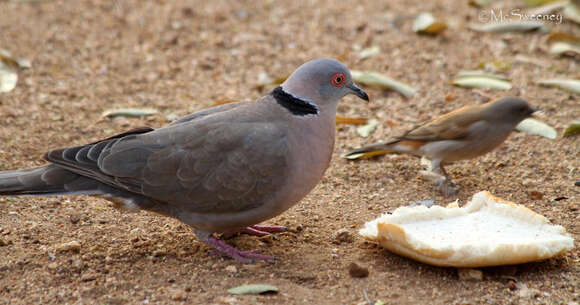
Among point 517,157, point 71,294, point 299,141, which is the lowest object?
point 71,294

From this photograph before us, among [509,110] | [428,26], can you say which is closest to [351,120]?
[509,110]

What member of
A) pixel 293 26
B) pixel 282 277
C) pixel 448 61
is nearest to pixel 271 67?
pixel 293 26

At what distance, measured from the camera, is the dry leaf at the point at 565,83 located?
6.84 metres

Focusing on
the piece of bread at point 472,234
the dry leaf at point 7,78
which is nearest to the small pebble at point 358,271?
the piece of bread at point 472,234

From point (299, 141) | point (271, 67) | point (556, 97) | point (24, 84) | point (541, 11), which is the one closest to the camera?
point (299, 141)

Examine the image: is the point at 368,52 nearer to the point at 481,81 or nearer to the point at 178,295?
the point at 481,81

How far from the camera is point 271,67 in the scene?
8.05 meters

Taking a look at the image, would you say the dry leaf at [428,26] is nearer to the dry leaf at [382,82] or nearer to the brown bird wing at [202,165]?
the dry leaf at [382,82]

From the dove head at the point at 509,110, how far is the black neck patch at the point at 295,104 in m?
1.74

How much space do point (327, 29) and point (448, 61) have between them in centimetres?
181

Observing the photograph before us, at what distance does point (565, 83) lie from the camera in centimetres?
692

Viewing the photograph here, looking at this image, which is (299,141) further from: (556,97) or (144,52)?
(144,52)

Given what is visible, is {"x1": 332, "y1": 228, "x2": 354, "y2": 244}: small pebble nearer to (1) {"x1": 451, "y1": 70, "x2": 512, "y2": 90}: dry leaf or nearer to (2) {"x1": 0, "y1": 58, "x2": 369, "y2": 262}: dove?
(2) {"x1": 0, "y1": 58, "x2": 369, "y2": 262}: dove

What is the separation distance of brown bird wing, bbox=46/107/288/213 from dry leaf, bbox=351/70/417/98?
121 inches
